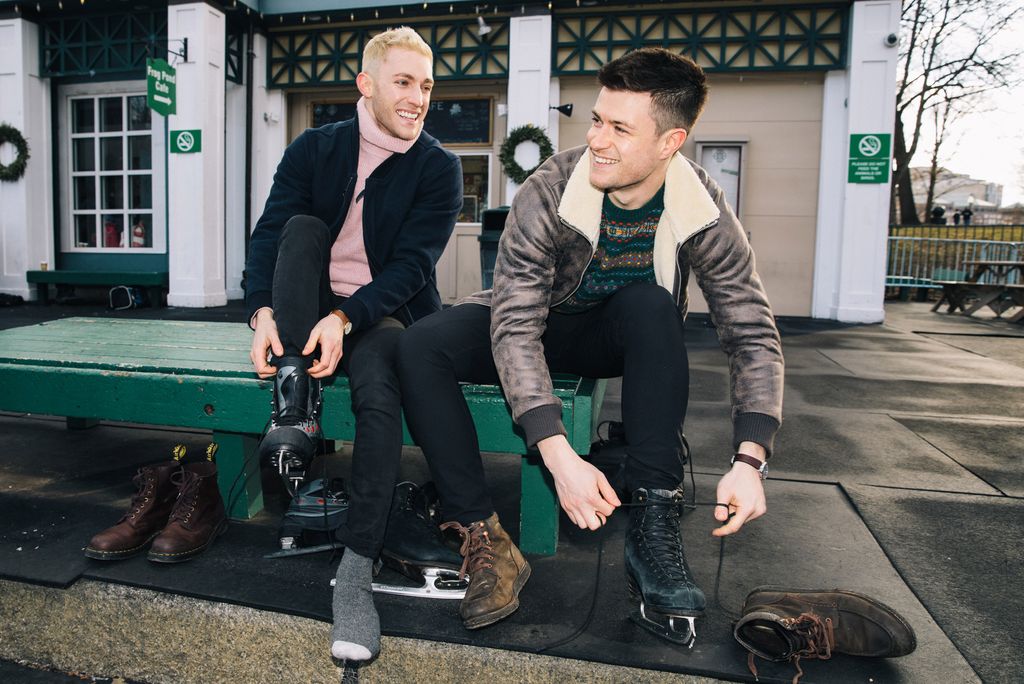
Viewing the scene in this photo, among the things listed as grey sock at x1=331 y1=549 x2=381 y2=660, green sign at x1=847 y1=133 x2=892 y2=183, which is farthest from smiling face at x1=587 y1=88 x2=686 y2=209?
green sign at x1=847 y1=133 x2=892 y2=183

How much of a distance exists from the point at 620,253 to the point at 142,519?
160cm

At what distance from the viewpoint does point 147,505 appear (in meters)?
2.16

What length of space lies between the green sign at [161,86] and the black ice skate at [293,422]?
8738 mm

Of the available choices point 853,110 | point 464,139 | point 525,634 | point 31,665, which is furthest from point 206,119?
point 525,634

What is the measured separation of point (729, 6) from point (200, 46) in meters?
7.14

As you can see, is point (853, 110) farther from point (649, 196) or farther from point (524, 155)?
point (649, 196)

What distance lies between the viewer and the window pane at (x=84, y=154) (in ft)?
36.3

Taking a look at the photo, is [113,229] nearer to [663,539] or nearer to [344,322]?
[344,322]

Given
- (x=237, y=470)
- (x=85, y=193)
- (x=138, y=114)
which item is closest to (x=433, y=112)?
(x=138, y=114)

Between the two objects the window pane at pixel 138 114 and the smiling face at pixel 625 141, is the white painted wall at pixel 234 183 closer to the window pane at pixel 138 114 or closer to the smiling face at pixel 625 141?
the window pane at pixel 138 114

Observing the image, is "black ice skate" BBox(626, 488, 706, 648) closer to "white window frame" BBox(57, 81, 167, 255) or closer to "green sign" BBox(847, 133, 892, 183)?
"green sign" BBox(847, 133, 892, 183)

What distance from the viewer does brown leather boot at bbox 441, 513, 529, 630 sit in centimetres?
172

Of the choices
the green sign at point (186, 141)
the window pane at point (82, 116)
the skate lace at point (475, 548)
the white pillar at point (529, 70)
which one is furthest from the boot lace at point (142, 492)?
the window pane at point (82, 116)

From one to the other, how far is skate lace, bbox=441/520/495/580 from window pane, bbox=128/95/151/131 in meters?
11.0
